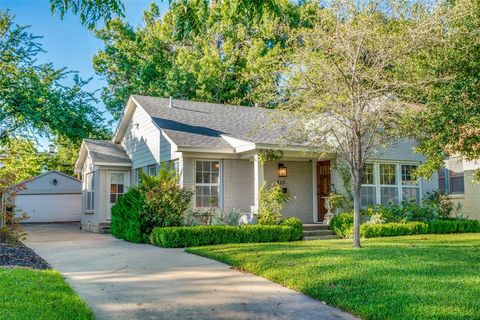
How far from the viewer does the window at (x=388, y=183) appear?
54.0ft

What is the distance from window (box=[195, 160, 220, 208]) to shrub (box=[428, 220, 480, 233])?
7349 millimetres

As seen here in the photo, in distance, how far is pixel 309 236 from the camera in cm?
1416

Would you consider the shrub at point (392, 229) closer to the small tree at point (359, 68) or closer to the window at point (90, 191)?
the small tree at point (359, 68)

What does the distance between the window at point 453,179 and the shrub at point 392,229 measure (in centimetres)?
626

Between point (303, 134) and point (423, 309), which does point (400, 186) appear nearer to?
point (303, 134)

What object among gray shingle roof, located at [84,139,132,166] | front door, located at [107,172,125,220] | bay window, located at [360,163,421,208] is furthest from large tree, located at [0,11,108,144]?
bay window, located at [360,163,421,208]

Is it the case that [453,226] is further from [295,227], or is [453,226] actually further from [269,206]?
[269,206]

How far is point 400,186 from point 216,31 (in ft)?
63.2

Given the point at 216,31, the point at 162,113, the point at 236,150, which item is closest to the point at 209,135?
the point at 236,150

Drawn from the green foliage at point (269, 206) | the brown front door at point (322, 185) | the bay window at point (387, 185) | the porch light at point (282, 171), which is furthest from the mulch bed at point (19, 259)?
the bay window at point (387, 185)

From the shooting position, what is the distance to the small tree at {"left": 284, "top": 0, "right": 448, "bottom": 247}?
Result: 9.62 metres

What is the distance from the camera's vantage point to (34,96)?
21.1m

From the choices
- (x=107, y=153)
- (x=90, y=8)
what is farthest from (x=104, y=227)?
(x=90, y=8)

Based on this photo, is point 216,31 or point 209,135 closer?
point 209,135
